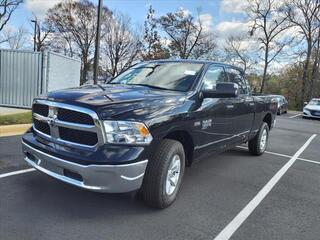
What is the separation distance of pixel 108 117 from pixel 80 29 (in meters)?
45.8

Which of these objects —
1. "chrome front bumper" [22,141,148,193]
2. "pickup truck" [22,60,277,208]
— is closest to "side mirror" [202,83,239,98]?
"pickup truck" [22,60,277,208]

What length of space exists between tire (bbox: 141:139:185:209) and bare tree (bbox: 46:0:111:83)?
141 feet

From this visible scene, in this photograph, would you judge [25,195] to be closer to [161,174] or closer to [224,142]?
[161,174]

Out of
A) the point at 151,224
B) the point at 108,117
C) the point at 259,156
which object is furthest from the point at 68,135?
the point at 259,156

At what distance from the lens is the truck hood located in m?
3.66

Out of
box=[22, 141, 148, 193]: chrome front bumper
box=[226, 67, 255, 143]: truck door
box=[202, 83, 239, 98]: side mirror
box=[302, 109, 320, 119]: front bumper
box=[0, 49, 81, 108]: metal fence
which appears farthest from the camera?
box=[302, 109, 320, 119]: front bumper

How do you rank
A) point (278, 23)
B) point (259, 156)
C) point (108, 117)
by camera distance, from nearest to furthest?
point (108, 117), point (259, 156), point (278, 23)

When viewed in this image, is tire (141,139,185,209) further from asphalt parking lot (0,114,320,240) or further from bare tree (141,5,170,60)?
bare tree (141,5,170,60)

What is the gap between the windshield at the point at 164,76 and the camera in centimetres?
493

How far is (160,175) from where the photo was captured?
399 centimetres

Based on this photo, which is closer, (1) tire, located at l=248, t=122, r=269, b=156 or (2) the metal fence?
(1) tire, located at l=248, t=122, r=269, b=156

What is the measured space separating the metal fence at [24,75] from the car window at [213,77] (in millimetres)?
9169

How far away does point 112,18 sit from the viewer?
146ft

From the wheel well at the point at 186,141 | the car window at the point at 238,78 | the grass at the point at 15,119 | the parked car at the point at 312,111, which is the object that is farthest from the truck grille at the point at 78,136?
the parked car at the point at 312,111
